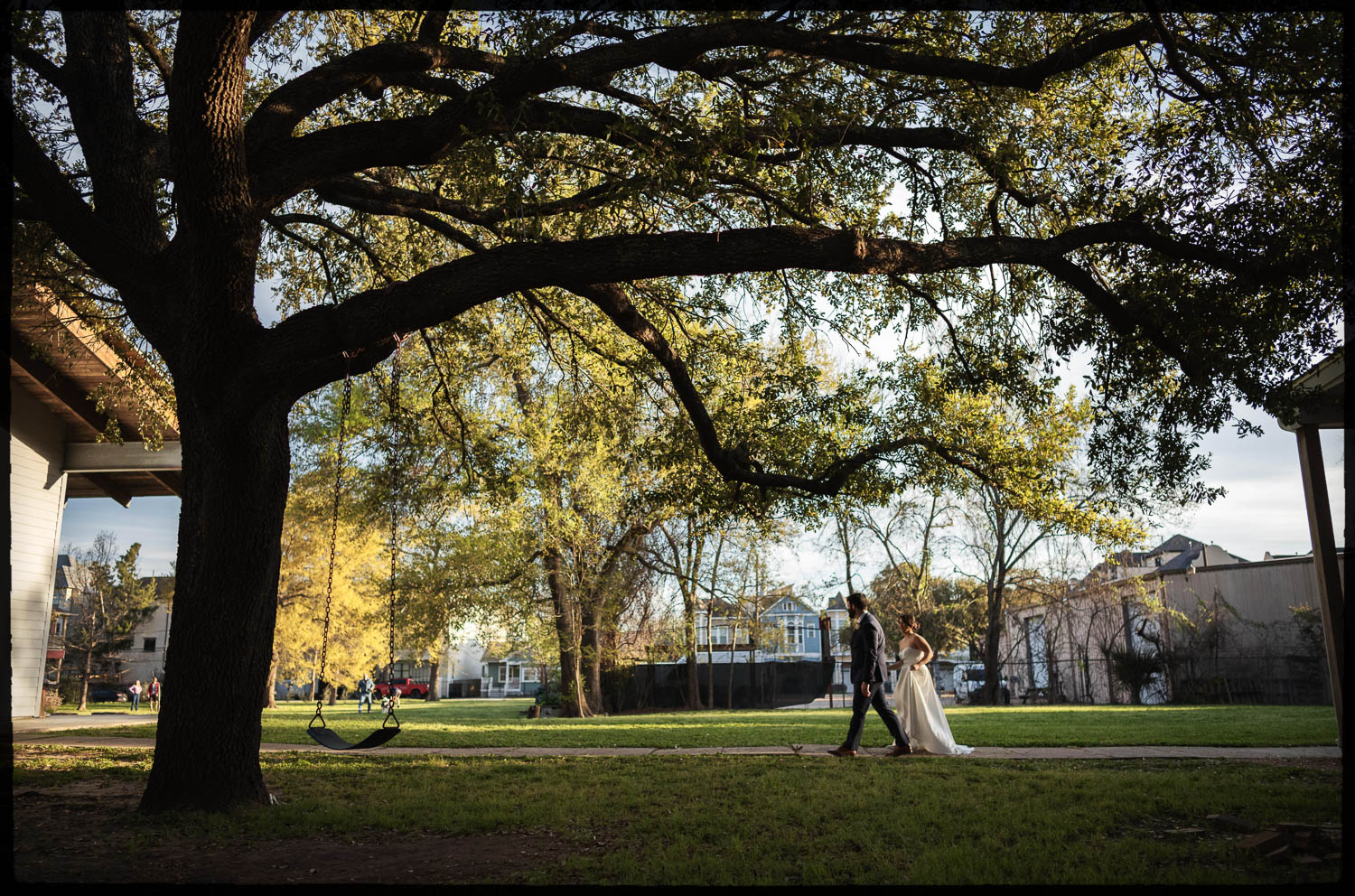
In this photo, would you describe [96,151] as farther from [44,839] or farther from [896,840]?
[896,840]

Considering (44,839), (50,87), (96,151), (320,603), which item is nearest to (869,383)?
(96,151)

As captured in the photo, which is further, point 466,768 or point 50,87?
point 50,87

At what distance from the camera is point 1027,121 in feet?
31.8

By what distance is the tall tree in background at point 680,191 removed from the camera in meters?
7.04

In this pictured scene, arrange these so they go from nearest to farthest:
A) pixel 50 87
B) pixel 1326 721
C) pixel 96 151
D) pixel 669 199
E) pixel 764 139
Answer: pixel 96 151 < pixel 764 139 < pixel 669 199 < pixel 50 87 < pixel 1326 721

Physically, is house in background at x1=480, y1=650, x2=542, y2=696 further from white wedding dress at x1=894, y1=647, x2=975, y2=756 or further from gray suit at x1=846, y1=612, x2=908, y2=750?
gray suit at x1=846, y1=612, x2=908, y2=750

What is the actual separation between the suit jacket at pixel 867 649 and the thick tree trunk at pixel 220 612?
6.38 metres

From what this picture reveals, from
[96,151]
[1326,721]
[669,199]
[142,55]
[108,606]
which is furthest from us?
[108,606]

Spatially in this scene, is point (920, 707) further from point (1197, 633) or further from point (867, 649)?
point (1197, 633)

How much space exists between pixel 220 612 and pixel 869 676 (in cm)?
681

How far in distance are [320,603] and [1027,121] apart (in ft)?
100

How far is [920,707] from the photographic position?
11016 millimetres

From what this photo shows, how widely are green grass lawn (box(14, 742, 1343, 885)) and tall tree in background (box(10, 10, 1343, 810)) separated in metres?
1.34

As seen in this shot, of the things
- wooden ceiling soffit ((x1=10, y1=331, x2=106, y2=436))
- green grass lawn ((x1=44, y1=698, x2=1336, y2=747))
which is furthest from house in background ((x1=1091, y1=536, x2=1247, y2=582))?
wooden ceiling soffit ((x1=10, y1=331, x2=106, y2=436))
